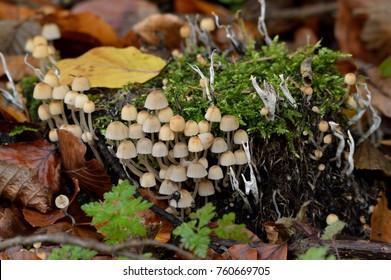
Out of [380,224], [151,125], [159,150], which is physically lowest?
[380,224]

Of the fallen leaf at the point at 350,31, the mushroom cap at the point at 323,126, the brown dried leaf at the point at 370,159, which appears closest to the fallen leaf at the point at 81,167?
the mushroom cap at the point at 323,126

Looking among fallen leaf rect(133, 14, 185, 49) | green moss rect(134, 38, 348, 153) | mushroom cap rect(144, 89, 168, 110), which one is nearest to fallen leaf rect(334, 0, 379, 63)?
fallen leaf rect(133, 14, 185, 49)

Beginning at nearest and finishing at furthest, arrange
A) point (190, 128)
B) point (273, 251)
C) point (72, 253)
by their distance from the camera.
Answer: point (72, 253)
point (273, 251)
point (190, 128)

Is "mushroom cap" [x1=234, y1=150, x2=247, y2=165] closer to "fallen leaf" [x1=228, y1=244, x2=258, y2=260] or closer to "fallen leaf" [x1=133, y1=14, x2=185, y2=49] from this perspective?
"fallen leaf" [x1=228, y1=244, x2=258, y2=260]

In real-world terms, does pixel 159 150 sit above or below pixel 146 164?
above

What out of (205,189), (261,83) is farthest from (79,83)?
(261,83)

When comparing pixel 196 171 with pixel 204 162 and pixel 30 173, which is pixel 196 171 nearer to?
pixel 204 162

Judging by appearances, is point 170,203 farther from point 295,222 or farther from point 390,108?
point 390,108

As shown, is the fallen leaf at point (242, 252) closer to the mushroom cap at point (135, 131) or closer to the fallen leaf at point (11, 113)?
the mushroom cap at point (135, 131)
